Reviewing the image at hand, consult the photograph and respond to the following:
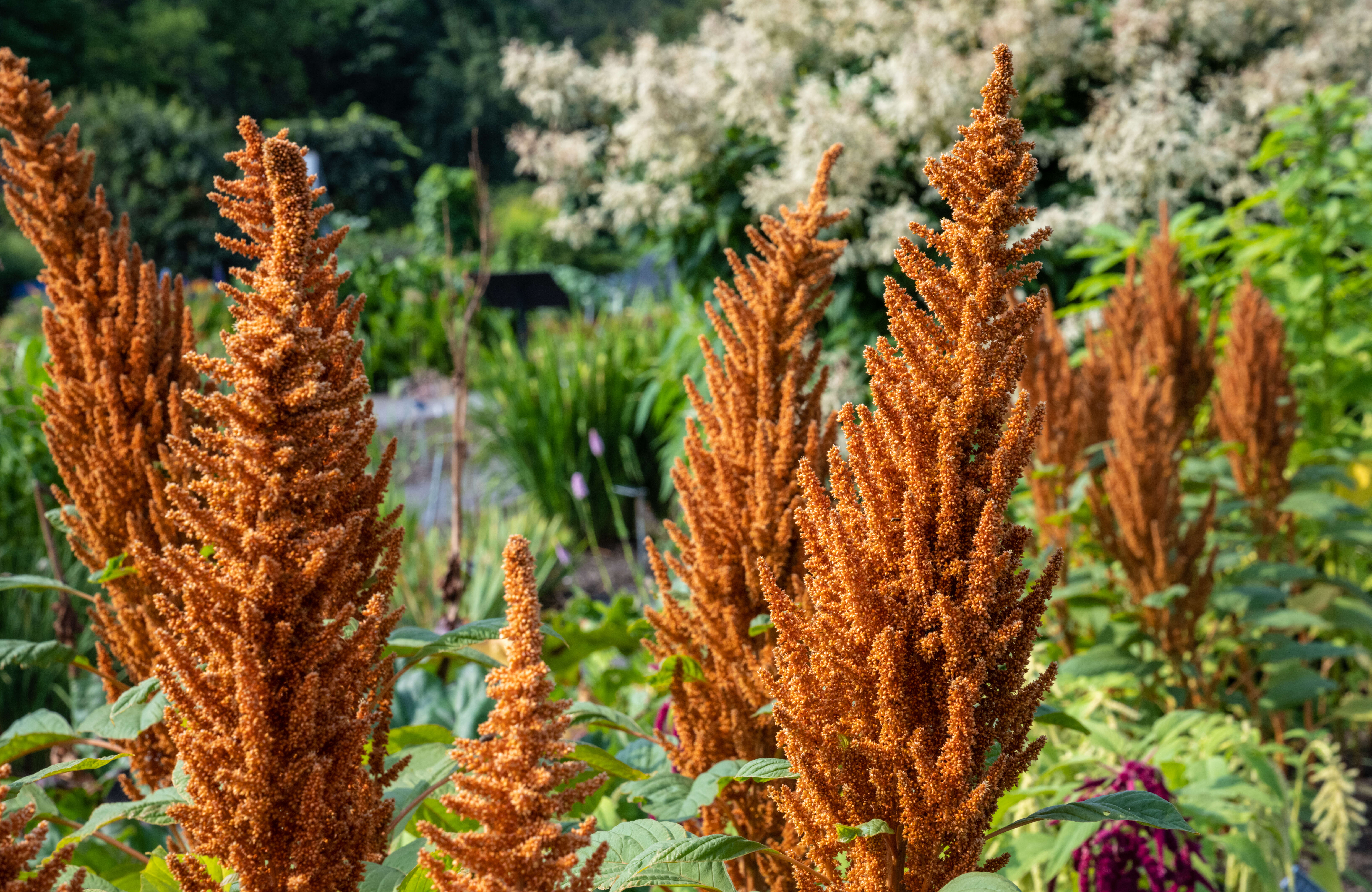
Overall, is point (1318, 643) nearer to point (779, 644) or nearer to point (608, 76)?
point (779, 644)

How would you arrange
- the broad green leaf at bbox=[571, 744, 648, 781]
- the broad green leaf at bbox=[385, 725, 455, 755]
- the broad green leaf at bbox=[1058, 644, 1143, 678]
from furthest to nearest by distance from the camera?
the broad green leaf at bbox=[1058, 644, 1143, 678]
the broad green leaf at bbox=[385, 725, 455, 755]
the broad green leaf at bbox=[571, 744, 648, 781]

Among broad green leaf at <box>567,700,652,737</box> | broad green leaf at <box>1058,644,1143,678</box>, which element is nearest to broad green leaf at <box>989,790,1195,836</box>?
broad green leaf at <box>567,700,652,737</box>

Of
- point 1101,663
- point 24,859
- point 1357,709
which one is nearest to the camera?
point 24,859

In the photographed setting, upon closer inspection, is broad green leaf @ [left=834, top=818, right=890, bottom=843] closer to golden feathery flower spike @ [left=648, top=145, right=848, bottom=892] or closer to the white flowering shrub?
golden feathery flower spike @ [left=648, top=145, right=848, bottom=892]

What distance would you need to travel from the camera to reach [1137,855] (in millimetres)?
1798

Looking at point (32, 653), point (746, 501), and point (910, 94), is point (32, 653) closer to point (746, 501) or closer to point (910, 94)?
point (746, 501)

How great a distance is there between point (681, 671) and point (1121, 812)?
61 cm

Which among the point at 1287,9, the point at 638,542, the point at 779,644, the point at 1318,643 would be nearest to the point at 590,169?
the point at 638,542

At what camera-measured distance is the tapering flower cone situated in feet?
10.6

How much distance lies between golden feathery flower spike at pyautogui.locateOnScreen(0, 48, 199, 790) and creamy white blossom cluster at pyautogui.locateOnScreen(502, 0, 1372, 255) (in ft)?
11.4

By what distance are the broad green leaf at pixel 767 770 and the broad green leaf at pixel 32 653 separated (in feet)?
3.27

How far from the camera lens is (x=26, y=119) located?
146 centimetres

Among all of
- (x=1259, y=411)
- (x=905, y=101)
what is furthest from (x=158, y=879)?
(x=905, y=101)

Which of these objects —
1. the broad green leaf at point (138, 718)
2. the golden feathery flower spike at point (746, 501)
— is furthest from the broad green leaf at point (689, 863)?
the broad green leaf at point (138, 718)
